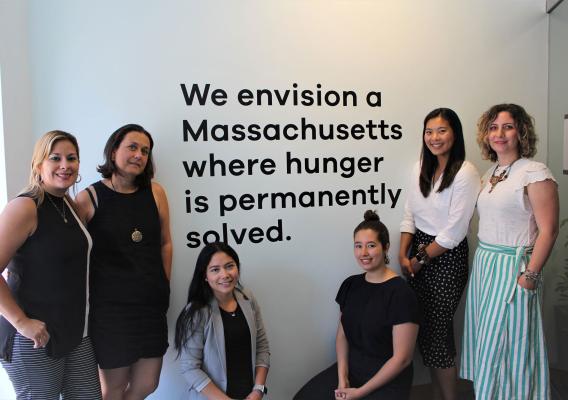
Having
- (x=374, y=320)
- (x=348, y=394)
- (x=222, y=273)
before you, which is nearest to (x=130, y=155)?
(x=222, y=273)

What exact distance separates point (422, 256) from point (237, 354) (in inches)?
45.2

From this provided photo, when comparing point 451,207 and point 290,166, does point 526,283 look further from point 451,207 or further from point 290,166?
point 290,166

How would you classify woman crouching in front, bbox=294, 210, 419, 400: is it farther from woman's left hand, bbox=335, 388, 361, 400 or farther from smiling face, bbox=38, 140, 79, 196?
smiling face, bbox=38, 140, 79, 196

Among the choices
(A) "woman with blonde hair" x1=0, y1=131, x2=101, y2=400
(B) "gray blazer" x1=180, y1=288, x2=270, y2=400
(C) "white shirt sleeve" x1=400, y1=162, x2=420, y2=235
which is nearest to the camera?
(A) "woman with blonde hair" x1=0, y1=131, x2=101, y2=400

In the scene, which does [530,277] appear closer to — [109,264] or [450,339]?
[450,339]

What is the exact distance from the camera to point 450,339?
264 cm

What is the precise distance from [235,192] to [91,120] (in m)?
0.84

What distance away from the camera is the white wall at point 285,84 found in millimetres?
2398

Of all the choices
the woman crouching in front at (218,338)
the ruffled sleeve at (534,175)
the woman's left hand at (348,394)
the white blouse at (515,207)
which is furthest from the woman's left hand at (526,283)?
the woman crouching in front at (218,338)

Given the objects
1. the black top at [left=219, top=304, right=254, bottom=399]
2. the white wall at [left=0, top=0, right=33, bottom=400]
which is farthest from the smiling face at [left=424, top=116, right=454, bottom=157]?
the white wall at [left=0, top=0, right=33, bottom=400]

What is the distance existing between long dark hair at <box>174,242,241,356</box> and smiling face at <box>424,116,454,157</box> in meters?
1.26

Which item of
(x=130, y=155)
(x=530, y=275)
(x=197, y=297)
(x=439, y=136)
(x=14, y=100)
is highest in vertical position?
(x=14, y=100)

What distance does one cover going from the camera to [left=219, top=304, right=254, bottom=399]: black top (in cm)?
223

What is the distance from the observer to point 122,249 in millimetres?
2100
